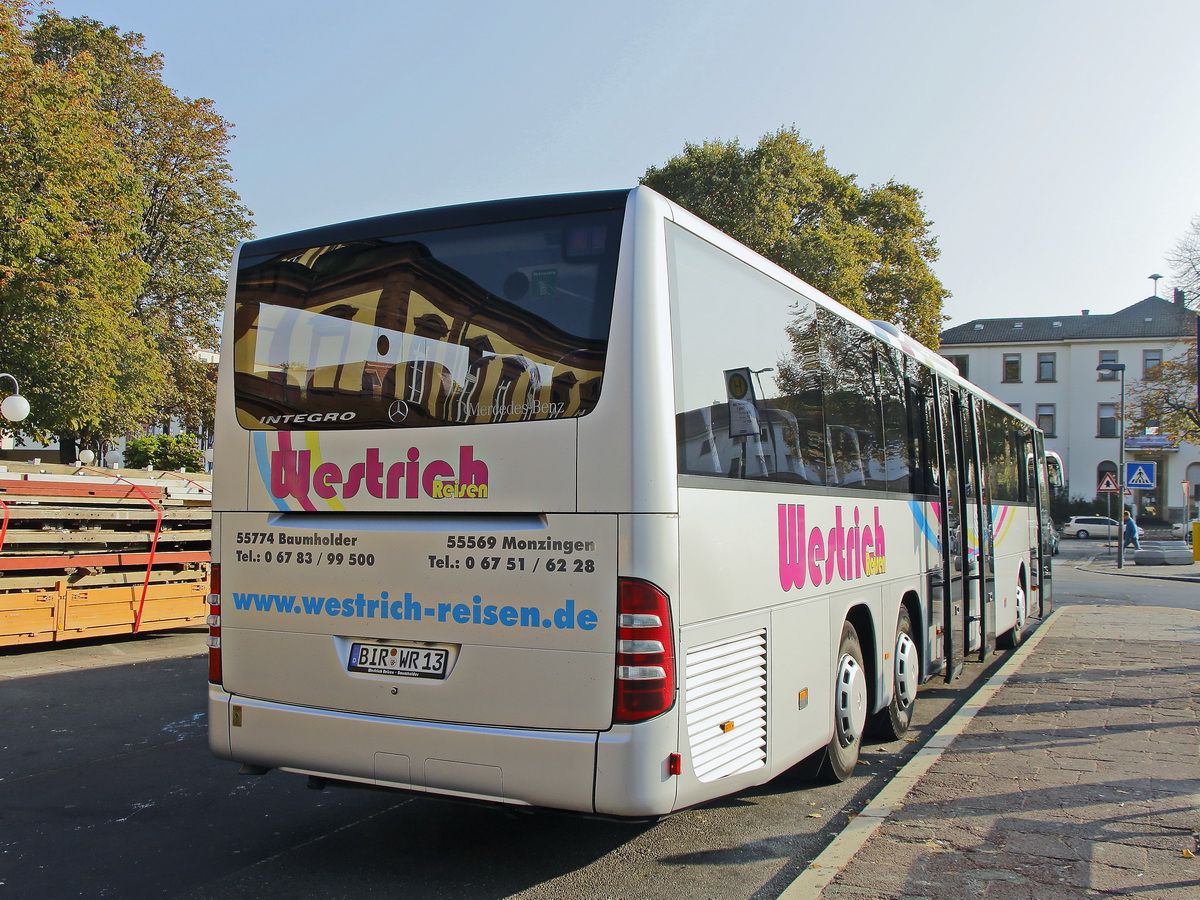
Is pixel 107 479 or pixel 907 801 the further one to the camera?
pixel 107 479

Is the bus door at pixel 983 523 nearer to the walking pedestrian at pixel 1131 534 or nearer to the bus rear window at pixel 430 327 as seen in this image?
the bus rear window at pixel 430 327

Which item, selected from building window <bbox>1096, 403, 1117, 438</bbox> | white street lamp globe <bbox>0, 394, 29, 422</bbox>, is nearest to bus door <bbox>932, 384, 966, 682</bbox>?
white street lamp globe <bbox>0, 394, 29, 422</bbox>

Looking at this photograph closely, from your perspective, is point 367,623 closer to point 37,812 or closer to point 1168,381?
point 37,812

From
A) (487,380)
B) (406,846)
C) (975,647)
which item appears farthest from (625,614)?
(975,647)

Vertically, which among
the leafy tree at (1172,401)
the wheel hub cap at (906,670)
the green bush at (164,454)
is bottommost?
the wheel hub cap at (906,670)

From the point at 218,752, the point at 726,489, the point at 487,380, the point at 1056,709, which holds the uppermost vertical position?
the point at 487,380

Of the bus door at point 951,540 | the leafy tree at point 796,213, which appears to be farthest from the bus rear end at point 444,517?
the leafy tree at point 796,213

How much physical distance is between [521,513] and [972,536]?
693cm

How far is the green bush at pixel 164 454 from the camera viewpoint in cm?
4584

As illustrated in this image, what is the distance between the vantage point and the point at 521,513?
175 inches

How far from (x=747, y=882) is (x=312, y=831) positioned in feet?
7.75

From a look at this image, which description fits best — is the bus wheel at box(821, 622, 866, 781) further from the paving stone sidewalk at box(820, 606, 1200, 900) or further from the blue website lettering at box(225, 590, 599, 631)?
the blue website lettering at box(225, 590, 599, 631)

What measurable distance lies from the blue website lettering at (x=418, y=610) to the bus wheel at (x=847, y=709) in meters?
2.40

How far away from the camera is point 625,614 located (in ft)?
13.7
